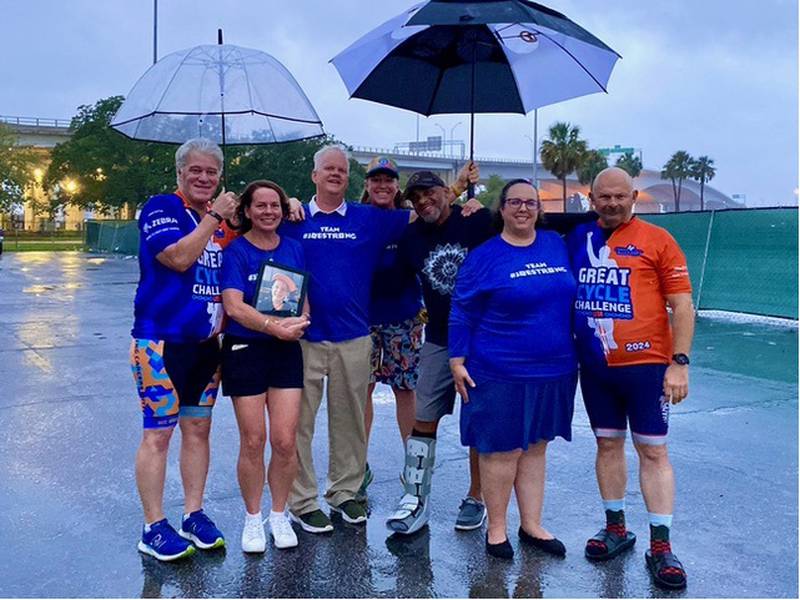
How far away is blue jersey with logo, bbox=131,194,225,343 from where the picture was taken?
11.8ft

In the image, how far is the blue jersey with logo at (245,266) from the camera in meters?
3.73

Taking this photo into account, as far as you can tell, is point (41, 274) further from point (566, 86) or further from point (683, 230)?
point (566, 86)

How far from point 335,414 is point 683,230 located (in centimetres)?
1106

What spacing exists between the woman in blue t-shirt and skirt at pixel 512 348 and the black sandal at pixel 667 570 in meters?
0.43

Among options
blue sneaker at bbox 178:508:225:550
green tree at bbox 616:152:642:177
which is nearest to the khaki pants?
blue sneaker at bbox 178:508:225:550

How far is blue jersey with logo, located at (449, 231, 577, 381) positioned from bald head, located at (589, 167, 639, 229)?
0.88 feet

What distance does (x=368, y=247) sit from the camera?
4242mm

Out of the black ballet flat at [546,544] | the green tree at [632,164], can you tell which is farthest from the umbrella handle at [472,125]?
the green tree at [632,164]

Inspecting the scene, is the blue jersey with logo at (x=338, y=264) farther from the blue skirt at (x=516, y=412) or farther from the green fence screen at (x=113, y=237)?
the green fence screen at (x=113, y=237)

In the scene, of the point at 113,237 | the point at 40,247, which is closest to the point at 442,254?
the point at 113,237

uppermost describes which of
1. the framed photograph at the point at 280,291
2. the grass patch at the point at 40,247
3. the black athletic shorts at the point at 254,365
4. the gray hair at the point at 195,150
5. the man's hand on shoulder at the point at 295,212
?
the gray hair at the point at 195,150

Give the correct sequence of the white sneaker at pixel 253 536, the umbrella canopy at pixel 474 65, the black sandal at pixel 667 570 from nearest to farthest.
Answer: the black sandal at pixel 667 570
the white sneaker at pixel 253 536
the umbrella canopy at pixel 474 65

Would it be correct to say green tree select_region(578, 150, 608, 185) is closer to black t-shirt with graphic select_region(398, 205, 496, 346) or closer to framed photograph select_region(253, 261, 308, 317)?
black t-shirt with graphic select_region(398, 205, 496, 346)

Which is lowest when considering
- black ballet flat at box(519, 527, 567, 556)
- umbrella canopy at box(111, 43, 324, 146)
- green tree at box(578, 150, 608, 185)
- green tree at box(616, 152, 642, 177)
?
black ballet flat at box(519, 527, 567, 556)
